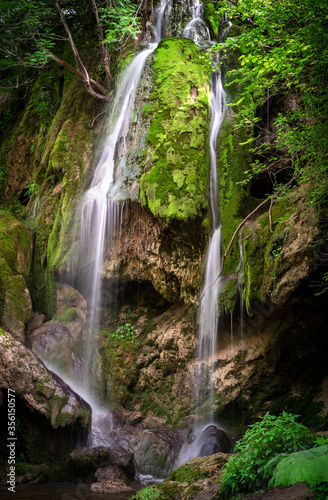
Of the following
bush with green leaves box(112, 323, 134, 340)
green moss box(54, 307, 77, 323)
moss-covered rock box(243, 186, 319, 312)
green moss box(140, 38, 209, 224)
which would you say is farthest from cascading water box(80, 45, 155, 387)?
moss-covered rock box(243, 186, 319, 312)

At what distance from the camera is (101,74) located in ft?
45.2

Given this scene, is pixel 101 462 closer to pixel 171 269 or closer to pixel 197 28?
pixel 171 269

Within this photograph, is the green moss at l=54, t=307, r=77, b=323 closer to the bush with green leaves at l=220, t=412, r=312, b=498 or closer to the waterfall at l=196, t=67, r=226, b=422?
the waterfall at l=196, t=67, r=226, b=422

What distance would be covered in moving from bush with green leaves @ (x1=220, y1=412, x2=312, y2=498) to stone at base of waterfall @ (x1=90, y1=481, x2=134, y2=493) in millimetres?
2796

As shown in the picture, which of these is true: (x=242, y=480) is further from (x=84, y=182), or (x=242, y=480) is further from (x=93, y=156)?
(x=93, y=156)

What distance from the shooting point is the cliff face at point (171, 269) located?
746 cm

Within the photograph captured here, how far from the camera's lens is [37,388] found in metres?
7.43

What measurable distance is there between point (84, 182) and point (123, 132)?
1.90m

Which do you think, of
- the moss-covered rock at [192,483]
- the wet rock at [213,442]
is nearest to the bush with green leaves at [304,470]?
the moss-covered rock at [192,483]

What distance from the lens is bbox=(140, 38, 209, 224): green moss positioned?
896 centimetres

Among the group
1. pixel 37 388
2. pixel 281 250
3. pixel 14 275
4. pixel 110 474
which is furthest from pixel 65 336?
pixel 281 250

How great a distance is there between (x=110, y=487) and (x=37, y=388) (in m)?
2.28

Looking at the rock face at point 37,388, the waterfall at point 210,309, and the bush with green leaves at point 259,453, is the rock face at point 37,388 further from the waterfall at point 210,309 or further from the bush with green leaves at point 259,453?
the bush with green leaves at point 259,453

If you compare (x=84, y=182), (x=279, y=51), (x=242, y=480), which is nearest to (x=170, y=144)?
(x=84, y=182)
